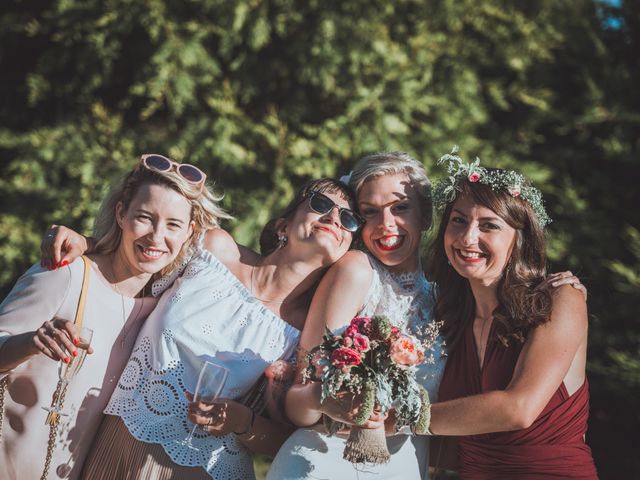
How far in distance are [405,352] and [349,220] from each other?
3.54 feet

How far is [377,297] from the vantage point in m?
3.56

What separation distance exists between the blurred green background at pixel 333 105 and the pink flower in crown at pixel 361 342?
10.1 ft

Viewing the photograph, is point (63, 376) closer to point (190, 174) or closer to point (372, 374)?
point (190, 174)

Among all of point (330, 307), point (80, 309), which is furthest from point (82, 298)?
point (330, 307)

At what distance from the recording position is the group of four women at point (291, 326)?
125 inches

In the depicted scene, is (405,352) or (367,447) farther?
(367,447)

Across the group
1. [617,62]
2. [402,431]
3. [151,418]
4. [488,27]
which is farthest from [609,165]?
[151,418]

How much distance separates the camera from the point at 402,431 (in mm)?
3375

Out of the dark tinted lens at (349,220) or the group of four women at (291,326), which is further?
the dark tinted lens at (349,220)

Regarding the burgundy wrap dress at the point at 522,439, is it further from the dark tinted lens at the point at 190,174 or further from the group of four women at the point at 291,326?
the dark tinted lens at the point at 190,174

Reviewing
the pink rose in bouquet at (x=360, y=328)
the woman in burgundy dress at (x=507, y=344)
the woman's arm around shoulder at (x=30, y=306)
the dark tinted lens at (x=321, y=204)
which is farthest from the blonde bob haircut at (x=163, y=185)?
the woman in burgundy dress at (x=507, y=344)

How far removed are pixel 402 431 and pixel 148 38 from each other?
14.8ft

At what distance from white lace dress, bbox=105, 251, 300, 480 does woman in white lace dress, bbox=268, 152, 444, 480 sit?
0.21 m

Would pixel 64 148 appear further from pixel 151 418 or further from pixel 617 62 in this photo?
pixel 617 62
